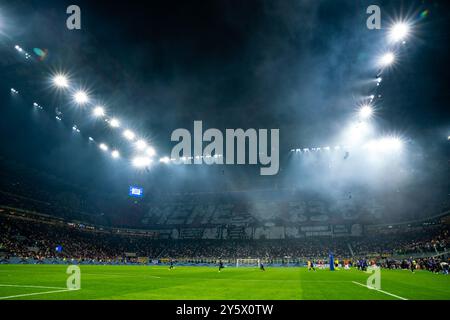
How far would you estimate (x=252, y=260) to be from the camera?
182 feet

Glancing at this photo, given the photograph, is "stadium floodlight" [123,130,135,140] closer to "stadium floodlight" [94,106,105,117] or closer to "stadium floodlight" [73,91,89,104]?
"stadium floodlight" [94,106,105,117]

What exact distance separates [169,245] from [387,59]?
60.7 metres

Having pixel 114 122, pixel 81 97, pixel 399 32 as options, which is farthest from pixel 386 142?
pixel 81 97

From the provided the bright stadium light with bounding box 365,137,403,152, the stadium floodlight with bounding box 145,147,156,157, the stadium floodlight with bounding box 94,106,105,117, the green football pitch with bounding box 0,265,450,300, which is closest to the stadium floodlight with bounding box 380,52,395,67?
the green football pitch with bounding box 0,265,450,300

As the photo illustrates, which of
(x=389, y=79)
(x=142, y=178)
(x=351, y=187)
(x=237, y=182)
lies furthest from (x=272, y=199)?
(x=389, y=79)

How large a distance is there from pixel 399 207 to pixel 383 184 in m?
5.77

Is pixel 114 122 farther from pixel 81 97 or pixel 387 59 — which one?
pixel 387 59

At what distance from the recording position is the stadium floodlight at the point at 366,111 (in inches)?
1486

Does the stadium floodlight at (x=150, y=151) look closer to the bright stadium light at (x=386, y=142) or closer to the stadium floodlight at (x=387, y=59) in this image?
the bright stadium light at (x=386, y=142)

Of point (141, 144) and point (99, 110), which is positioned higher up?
point (99, 110)

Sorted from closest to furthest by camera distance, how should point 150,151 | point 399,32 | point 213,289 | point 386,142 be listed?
1. point 213,289
2. point 399,32
3. point 386,142
4. point 150,151

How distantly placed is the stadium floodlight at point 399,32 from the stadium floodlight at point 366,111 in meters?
13.6

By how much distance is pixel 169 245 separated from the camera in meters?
71.4
